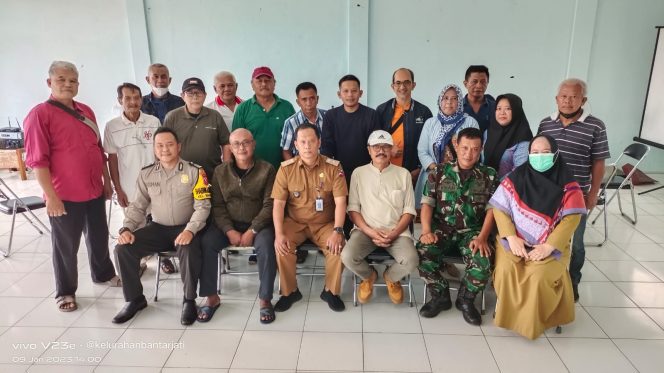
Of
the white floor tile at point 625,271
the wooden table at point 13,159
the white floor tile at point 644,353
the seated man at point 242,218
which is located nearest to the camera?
the white floor tile at point 644,353

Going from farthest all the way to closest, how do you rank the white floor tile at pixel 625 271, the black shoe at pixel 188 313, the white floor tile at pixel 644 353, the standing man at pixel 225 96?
the standing man at pixel 225 96 → the white floor tile at pixel 625 271 → the black shoe at pixel 188 313 → the white floor tile at pixel 644 353

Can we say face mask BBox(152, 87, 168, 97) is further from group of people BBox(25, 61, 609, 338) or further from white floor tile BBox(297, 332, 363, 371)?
white floor tile BBox(297, 332, 363, 371)

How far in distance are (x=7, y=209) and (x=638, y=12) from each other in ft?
26.5

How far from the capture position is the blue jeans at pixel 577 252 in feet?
9.38

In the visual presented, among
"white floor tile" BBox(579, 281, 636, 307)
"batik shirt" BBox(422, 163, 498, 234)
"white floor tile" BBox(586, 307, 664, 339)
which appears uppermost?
"batik shirt" BBox(422, 163, 498, 234)

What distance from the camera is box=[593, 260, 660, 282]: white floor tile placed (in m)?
3.30

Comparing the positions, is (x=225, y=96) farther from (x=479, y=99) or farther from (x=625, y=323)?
(x=625, y=323)

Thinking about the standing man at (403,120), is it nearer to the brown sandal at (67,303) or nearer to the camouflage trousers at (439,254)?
the camouflage trousers at (439,254)

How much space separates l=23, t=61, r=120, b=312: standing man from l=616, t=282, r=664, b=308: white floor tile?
3969 mm

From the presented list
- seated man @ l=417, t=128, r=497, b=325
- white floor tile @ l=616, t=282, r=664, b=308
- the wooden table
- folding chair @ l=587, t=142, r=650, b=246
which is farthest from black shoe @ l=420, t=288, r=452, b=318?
the wooden table

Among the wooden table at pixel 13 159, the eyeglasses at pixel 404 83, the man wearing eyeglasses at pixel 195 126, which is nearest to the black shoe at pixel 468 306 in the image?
the eyeglasses at pixel 404 83

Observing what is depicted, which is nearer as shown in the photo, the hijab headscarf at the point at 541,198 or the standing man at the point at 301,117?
the hijab headscarf at the point at 541,198

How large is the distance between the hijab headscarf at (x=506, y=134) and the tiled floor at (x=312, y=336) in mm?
1046

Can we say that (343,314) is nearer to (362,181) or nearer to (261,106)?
(362,181)
